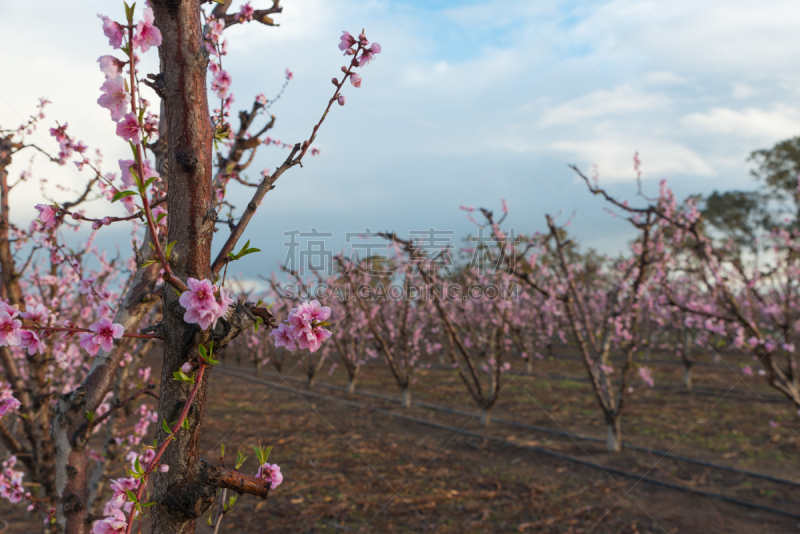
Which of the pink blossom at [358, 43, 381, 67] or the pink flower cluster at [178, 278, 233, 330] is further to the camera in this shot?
the pink blossom at [358, 43, 381, 67]

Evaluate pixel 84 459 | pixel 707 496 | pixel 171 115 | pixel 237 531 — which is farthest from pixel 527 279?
pixel 171 115

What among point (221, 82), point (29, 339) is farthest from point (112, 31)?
point (221, 82)

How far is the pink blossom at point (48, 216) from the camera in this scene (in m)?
1.57

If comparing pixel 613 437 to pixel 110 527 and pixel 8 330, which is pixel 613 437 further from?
pixel 8 330

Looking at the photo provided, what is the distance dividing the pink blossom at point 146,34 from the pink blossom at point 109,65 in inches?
2.4

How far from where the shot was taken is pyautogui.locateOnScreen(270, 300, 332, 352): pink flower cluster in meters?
1.17

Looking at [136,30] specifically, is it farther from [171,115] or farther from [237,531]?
[237,531]

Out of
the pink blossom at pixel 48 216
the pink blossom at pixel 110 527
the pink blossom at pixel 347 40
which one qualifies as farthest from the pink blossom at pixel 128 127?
the pink blossom at pixel 110 527

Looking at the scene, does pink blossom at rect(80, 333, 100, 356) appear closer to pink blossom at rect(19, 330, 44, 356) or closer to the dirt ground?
pink blossom at rect(19, 330, 44, 356)

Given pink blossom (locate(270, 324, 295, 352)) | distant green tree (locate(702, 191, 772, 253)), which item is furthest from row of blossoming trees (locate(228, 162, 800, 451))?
distant green tree (locate(702, 191, 772, 253))

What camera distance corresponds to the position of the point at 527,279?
19.0 feet

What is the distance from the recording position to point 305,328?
1.18m

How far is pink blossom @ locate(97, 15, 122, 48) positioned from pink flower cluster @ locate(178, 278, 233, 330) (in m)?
0.63

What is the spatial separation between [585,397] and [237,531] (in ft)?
26.6
